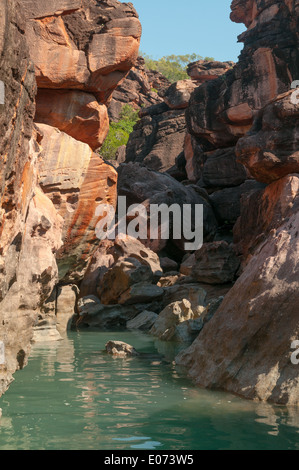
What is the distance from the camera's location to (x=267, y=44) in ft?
79.9

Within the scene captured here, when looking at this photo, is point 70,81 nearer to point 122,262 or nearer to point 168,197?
point 122,262

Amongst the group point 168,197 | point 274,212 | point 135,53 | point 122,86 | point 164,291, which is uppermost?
point 122,86

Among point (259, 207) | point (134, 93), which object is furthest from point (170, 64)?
point (259, 207)

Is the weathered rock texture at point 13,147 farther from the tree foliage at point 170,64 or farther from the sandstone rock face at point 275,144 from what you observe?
the tree foliage at point 170,64

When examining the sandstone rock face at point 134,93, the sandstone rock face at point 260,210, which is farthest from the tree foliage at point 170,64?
the sandstone rock face at point 260,210

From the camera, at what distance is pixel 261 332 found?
668 centimetres

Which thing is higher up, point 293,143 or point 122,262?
point 293,143

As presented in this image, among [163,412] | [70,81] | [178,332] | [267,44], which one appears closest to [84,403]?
[163,412]

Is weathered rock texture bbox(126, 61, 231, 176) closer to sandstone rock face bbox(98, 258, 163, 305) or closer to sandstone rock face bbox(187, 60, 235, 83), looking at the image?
sandstone rock face bbox(187, 60, 235, 83)

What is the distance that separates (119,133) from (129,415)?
36.3m

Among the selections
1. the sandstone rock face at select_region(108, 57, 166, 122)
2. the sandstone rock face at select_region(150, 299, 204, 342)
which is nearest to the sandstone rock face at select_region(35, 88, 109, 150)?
the sandstone rock face at select_region(150, 299, 204, 342)

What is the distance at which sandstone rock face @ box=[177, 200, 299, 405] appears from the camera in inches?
245

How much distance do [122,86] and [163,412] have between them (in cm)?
4086

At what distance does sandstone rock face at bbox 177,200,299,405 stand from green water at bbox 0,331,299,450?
277 mm
